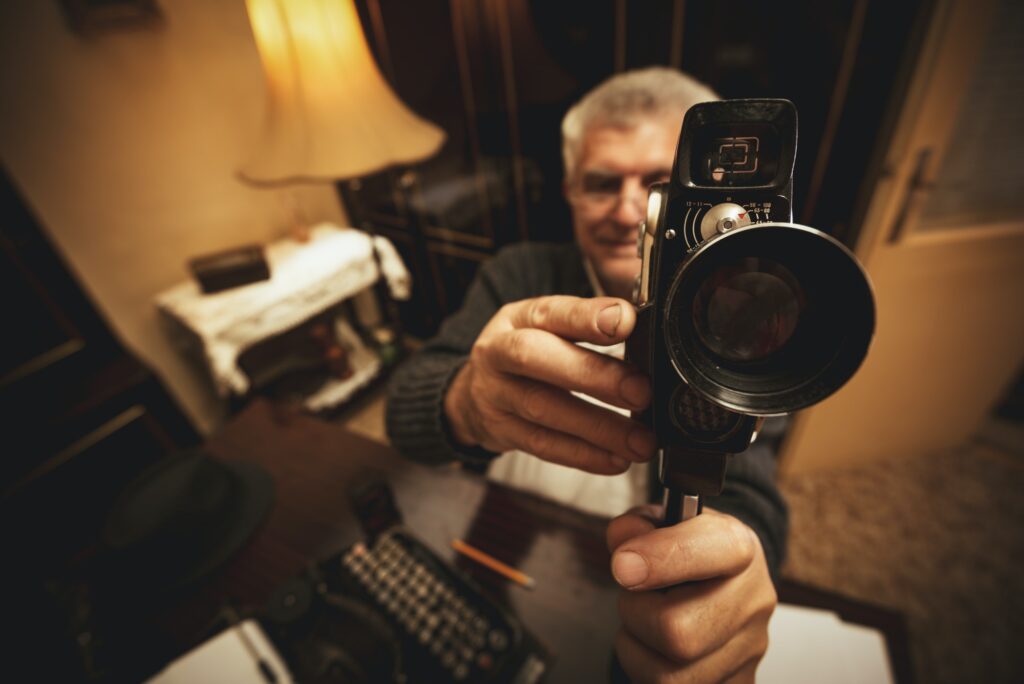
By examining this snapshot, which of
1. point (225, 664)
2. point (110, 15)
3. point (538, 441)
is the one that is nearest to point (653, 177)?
point (538, 441)

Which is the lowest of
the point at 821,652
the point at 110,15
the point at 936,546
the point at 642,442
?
the point at 936,546

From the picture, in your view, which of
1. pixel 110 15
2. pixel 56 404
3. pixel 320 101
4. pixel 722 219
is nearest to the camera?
pixel 722 219

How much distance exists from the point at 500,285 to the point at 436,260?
94cm

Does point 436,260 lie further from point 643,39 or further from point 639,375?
point 639,375

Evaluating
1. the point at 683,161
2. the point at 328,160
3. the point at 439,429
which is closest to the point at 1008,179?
the point at 683,161

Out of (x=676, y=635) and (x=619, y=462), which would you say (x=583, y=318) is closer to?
(x=619, y=462)

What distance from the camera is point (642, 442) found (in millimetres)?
443

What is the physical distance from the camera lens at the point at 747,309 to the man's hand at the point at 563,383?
70mm

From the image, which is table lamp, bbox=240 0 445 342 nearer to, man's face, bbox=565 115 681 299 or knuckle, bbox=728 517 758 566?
man's face, bbox=565 115 681 299

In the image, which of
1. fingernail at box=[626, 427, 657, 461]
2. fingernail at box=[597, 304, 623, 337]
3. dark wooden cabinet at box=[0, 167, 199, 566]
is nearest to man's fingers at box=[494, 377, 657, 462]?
fingernail at box=[626, 427, 657, 461]

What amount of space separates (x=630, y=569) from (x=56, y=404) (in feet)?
6.39

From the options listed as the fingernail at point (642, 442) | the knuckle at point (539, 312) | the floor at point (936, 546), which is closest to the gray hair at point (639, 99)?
the knuckle at point (539, 312)

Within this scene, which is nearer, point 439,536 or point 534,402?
point 534,402

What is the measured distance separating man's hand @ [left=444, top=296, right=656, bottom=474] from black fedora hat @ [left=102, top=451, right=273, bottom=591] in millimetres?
684
